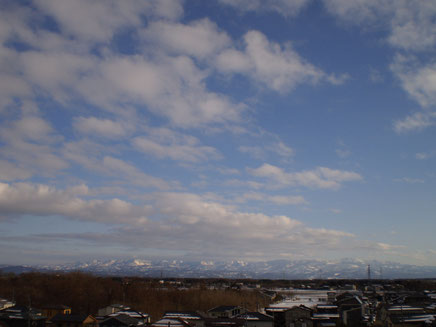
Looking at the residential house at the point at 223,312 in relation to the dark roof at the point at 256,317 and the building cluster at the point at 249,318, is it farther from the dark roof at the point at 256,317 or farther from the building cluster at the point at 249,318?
the dark roof at the point at 256,317

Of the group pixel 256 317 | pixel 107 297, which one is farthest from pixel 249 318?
pixel 107 297

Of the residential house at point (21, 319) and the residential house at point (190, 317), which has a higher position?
the residential house at point (190, 317)

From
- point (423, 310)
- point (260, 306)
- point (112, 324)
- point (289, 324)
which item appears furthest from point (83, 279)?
point (423, 310)

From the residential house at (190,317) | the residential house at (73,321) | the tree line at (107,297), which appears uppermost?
the residential house at (190,317)

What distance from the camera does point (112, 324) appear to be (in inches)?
1011

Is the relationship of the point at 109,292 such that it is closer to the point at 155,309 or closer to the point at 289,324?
the point at 155,309

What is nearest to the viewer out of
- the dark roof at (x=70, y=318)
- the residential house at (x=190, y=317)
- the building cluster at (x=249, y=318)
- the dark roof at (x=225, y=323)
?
the dark roof at (x=225, y=323)

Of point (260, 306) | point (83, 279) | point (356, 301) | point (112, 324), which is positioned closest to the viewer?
point (112, 324)

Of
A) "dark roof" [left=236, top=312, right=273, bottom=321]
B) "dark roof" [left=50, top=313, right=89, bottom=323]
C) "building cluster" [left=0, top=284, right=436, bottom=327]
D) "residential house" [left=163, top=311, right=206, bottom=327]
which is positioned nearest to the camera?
"building cluster" [left=0, top=284, right=436, bottom=327]

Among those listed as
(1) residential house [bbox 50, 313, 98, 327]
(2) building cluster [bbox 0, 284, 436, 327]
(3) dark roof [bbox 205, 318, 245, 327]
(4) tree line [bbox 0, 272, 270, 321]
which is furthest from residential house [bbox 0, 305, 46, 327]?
(3) dark roof [bbox 205, 318, 245, 327]

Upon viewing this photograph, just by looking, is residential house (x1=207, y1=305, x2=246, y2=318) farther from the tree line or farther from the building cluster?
the tree line

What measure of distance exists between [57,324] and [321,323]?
21108 millimetres

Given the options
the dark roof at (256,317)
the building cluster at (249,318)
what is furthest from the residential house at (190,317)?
the dark roof at (256,317)

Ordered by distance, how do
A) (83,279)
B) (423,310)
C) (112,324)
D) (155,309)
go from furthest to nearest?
(83,279)
(155,309)
(423,310)
(112,324)
